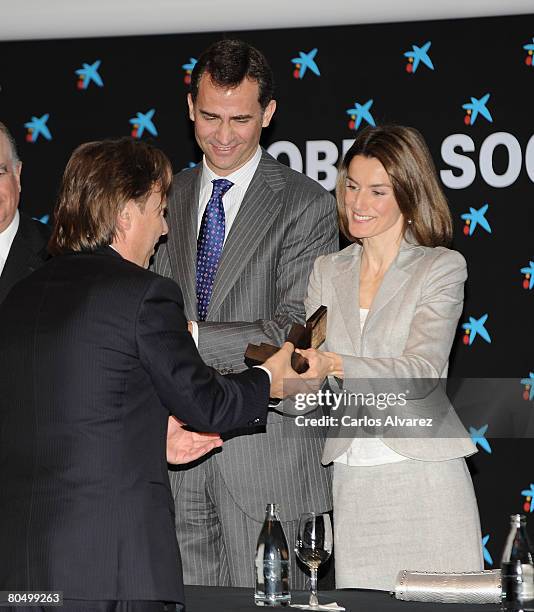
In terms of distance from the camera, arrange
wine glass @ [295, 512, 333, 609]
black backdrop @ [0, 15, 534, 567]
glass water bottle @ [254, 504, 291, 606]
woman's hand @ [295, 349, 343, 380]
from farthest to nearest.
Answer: black backdrop @ [0, 15, 534, 567] → woman's hand @ [295, 349, 343, 380] → wine glass @ [295, 512, 333, 609] → glass water bottle @ [254, 504, 291, 606]

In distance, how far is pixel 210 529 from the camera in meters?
3.65

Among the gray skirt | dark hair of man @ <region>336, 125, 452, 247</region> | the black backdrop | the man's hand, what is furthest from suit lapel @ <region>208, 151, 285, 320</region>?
the black backdrop

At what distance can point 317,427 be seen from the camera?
144 inches

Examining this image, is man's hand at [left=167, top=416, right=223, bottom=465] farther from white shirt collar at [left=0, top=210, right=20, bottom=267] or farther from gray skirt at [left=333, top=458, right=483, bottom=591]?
white shirt collar at [left=0, top=210, right=20, bottom=267]

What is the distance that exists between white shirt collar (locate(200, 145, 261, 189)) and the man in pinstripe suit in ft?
0.06

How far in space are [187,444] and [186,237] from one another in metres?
0.87

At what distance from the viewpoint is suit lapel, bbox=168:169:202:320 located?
3.68 meters

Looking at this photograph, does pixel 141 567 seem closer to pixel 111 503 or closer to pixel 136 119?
pixel 111 503

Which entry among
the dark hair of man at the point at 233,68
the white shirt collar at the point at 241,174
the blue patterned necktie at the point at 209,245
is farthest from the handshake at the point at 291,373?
the dark hair of man at the point at 233,68

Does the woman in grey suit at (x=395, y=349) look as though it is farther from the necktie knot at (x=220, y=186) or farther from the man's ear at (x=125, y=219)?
the man's ear at (x=125, y=219)

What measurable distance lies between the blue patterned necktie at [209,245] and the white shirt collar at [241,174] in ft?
0.13

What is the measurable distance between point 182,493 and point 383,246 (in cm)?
111

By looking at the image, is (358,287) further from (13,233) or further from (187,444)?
(13,233)

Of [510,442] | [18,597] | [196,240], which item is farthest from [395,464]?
[510,442]
